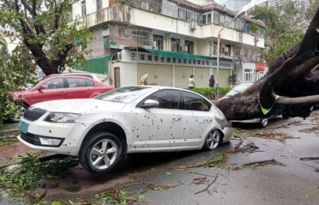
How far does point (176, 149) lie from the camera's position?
676 cm

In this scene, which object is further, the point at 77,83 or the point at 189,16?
the point at 189,16

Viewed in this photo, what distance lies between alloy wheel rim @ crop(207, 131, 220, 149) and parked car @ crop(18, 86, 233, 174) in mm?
144

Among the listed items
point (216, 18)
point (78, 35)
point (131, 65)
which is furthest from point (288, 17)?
point (78, 35)

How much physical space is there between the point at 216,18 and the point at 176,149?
28.1 metres

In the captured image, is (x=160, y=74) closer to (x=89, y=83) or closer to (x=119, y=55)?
(x=119, y=55)

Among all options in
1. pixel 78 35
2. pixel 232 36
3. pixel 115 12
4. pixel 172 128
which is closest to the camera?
pixel 172 128

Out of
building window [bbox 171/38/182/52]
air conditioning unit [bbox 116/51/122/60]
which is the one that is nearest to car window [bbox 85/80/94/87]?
air conditioning unit [bbox 116/51/122/60]

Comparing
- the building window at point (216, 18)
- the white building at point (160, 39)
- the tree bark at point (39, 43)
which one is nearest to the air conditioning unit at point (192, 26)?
the white building at point (160, 39)

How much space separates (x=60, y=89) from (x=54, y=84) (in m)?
0.29

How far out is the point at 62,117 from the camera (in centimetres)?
522

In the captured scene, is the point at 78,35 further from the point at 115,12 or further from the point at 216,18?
the point at 216,18

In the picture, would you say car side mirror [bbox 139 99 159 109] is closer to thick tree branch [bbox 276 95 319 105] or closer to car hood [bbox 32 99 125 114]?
car hood [bbox 32 99 125 114]

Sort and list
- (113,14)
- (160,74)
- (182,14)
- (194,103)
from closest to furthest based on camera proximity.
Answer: (194,103)
(113,14)
(160,74)
(182,14)

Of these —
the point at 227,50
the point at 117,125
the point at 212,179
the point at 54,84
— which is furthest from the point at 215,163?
the point at 227,50
